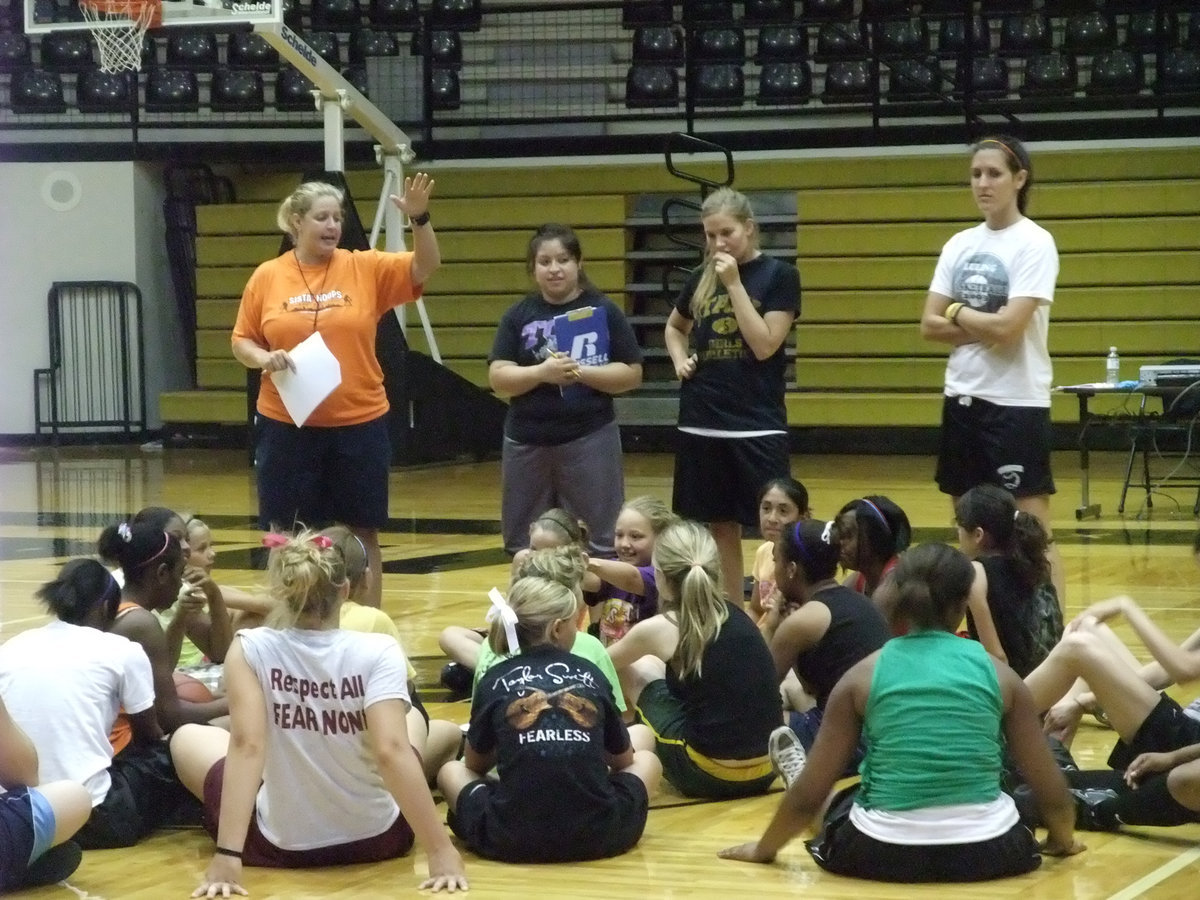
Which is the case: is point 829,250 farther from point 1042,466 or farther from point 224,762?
point 224,762

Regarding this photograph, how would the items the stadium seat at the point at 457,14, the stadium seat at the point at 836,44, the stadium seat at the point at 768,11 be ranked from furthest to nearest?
1. the stadium seat at the point at 457,14
2. the stadium seat at the point at 768,11
3. the stadium seat at the point at 836,44

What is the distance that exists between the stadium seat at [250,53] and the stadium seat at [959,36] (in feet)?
20.1

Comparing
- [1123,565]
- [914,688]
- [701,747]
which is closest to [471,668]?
[701,747]

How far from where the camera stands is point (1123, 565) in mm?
7840

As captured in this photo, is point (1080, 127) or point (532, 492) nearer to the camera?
point (532, 492)

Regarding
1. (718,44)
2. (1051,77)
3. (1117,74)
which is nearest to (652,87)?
(718,44)

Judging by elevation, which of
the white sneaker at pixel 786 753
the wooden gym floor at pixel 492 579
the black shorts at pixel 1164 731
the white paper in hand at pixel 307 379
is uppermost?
the white paper in hand at pixel 307 379

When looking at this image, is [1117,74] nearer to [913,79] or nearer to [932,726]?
[913,79]

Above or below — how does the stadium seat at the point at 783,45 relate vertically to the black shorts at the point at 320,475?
above

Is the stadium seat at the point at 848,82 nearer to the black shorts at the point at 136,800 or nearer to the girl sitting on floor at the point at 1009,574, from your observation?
the girl sitting on floor at the point at 1009,574

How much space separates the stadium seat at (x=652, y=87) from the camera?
1467 centimetres

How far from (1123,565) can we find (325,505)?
13.7 feet

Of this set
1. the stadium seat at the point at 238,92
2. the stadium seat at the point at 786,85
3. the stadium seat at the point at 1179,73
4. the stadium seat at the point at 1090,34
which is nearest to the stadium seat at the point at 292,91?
the stadium seat at the point at 238,92

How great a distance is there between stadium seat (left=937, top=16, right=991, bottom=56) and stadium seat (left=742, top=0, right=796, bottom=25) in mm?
1313
